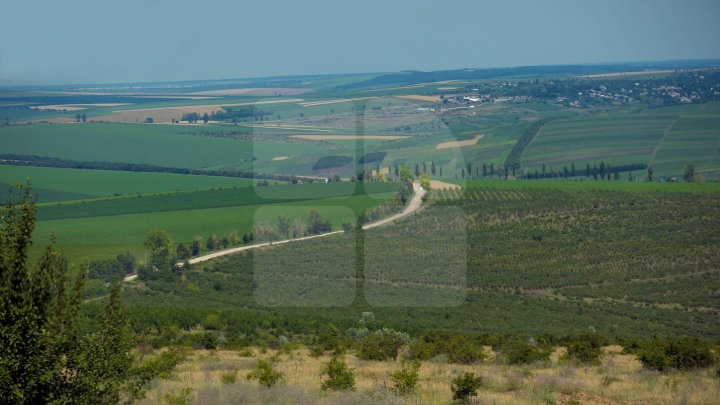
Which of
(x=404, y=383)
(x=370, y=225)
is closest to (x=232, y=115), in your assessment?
(x=370, y=225)

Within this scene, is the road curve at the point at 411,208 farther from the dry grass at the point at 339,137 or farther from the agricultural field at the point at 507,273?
the dry grass at the point at 339,137

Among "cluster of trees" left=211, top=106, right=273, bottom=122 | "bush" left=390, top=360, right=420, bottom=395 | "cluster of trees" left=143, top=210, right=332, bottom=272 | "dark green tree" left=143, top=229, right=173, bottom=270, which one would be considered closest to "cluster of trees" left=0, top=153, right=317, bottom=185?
"cluster of trees" left=211, top=106, right=273, bottom=122

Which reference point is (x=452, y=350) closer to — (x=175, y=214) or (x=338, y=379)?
(x=338, y=379)

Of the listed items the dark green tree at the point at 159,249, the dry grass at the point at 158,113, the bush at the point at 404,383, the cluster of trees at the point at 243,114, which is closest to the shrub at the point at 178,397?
the bush at the point at 404,383

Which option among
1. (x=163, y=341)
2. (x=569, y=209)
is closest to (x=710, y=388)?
(x=163, y=341)

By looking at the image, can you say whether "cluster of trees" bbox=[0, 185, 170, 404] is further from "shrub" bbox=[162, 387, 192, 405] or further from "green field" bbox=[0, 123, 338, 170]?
"green field" bbox=[0, 123, 338, 170]
